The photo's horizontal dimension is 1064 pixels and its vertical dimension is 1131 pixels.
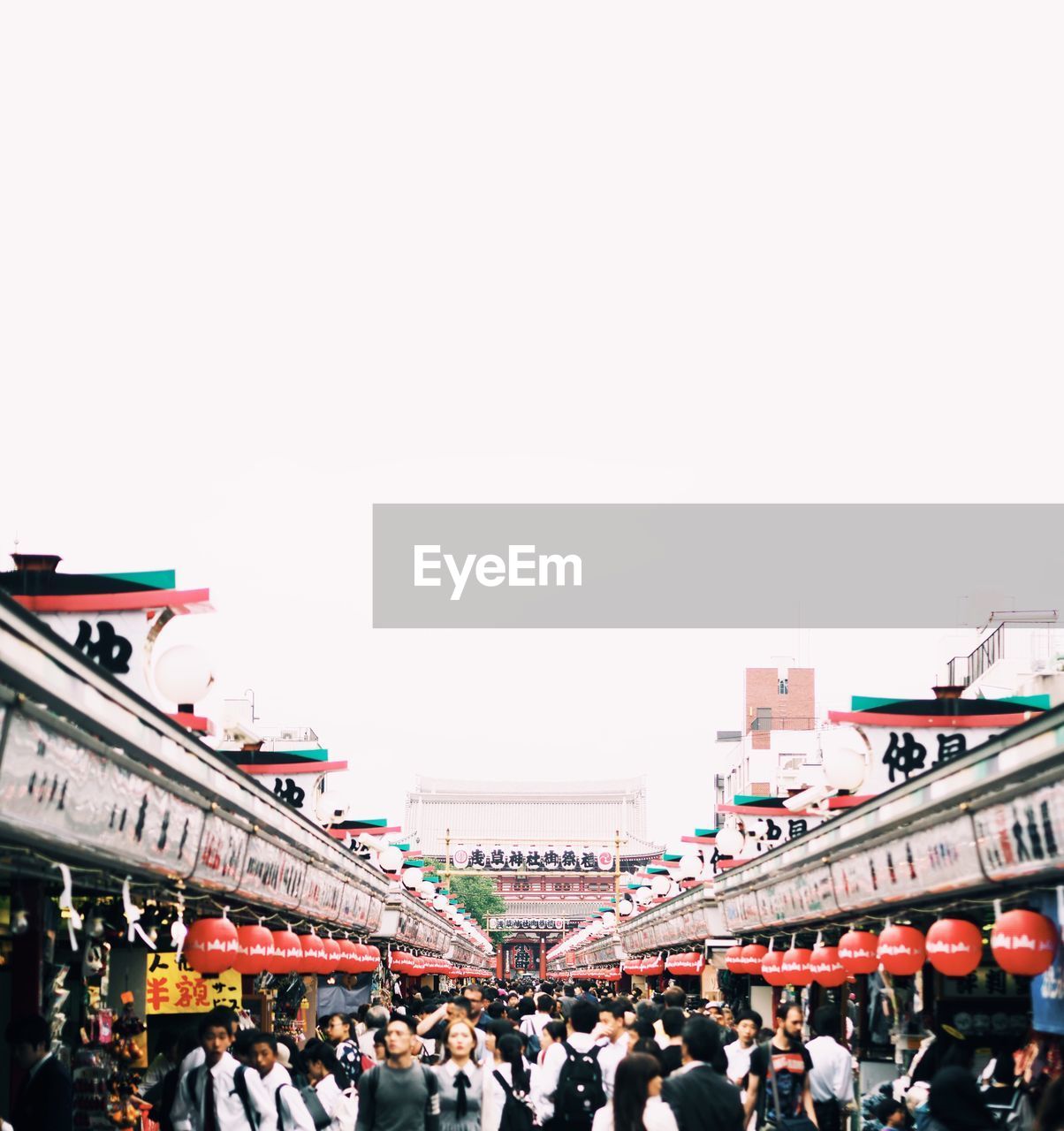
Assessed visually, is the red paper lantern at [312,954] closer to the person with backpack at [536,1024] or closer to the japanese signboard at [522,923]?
the person with backpack at [536,1024]

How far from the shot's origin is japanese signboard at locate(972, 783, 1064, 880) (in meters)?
9.22

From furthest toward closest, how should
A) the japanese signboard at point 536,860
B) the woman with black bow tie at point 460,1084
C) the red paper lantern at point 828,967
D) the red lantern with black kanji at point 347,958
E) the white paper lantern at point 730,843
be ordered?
1. the japanese signboard at point 536,860
2. the white paper lantern at point 730,843
3. the red lantern with black kanji at point 347,958
4. the red paper lantern at point 828,967
5. the woman with black bow tie at point 460,1084

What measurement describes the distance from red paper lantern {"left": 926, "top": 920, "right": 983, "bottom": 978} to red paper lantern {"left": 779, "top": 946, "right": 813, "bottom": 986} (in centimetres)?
662

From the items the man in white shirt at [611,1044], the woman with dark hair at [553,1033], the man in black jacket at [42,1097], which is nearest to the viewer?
the man in black jacket at [42,1097]

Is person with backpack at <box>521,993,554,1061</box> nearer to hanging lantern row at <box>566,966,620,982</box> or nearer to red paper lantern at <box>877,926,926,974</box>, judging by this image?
red paper lantern at <box>877,926,926,974</box>

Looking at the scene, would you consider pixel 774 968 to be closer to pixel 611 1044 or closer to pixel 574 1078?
pixel 611 1044

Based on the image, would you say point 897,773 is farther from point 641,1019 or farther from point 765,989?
point 765,989

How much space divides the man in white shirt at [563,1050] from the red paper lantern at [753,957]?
1125 cm

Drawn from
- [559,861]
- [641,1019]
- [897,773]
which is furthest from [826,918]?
[559,861]

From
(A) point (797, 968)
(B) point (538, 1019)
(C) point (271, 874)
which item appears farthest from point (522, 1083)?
(A) point (797, 968)

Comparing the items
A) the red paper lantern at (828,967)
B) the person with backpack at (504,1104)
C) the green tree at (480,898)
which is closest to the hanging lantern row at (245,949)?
the person with backpack at (504,1104)

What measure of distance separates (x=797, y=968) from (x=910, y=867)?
6.23 metres

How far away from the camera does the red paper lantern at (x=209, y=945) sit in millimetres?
13062

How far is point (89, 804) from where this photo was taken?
890 centimetres
